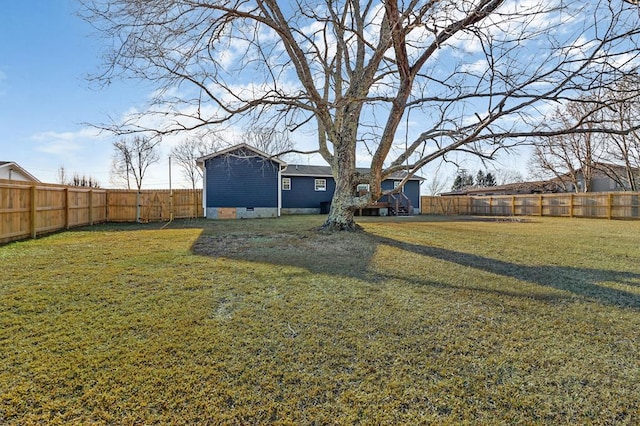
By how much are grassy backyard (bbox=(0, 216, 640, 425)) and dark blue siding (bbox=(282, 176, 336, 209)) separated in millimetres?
16542

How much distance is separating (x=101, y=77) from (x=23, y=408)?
6766 mm

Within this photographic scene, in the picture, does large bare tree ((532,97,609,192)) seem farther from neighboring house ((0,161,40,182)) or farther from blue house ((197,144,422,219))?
neighboring house ((0,161,40,182))

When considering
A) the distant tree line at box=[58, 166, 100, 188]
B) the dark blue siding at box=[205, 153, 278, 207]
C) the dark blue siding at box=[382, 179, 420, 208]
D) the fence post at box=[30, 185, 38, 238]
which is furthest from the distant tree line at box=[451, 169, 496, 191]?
the distant tree line at box=[58, 166, 100, 188]

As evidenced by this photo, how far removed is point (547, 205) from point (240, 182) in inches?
813

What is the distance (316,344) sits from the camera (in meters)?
2.46

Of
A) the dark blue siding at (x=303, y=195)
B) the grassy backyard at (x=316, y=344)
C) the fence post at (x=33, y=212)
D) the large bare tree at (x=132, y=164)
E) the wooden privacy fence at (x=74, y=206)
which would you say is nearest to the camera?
the grassy backyard at (x=316, y=344)

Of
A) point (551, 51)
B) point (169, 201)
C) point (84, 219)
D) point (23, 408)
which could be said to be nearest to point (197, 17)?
point (551, 51)

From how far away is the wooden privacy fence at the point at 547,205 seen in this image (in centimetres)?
1711

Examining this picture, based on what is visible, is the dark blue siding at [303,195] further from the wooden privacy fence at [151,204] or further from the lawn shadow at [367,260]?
the lawn shadow at [367,260]

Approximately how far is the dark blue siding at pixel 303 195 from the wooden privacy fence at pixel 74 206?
6311 millimetres

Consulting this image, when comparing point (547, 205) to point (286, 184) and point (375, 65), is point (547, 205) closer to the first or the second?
point (286, 184)

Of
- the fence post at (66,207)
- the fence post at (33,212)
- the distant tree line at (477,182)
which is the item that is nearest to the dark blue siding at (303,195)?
the fence post at (66,207)

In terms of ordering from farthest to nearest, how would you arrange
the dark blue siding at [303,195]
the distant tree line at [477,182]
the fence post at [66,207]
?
the distant tree line at [477,182]
the dark blue siding at [303,195]
the fence post at [66,207]

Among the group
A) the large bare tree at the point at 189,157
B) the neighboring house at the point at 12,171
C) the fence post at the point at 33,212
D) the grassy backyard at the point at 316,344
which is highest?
the large bare tree at the point at 189,157
